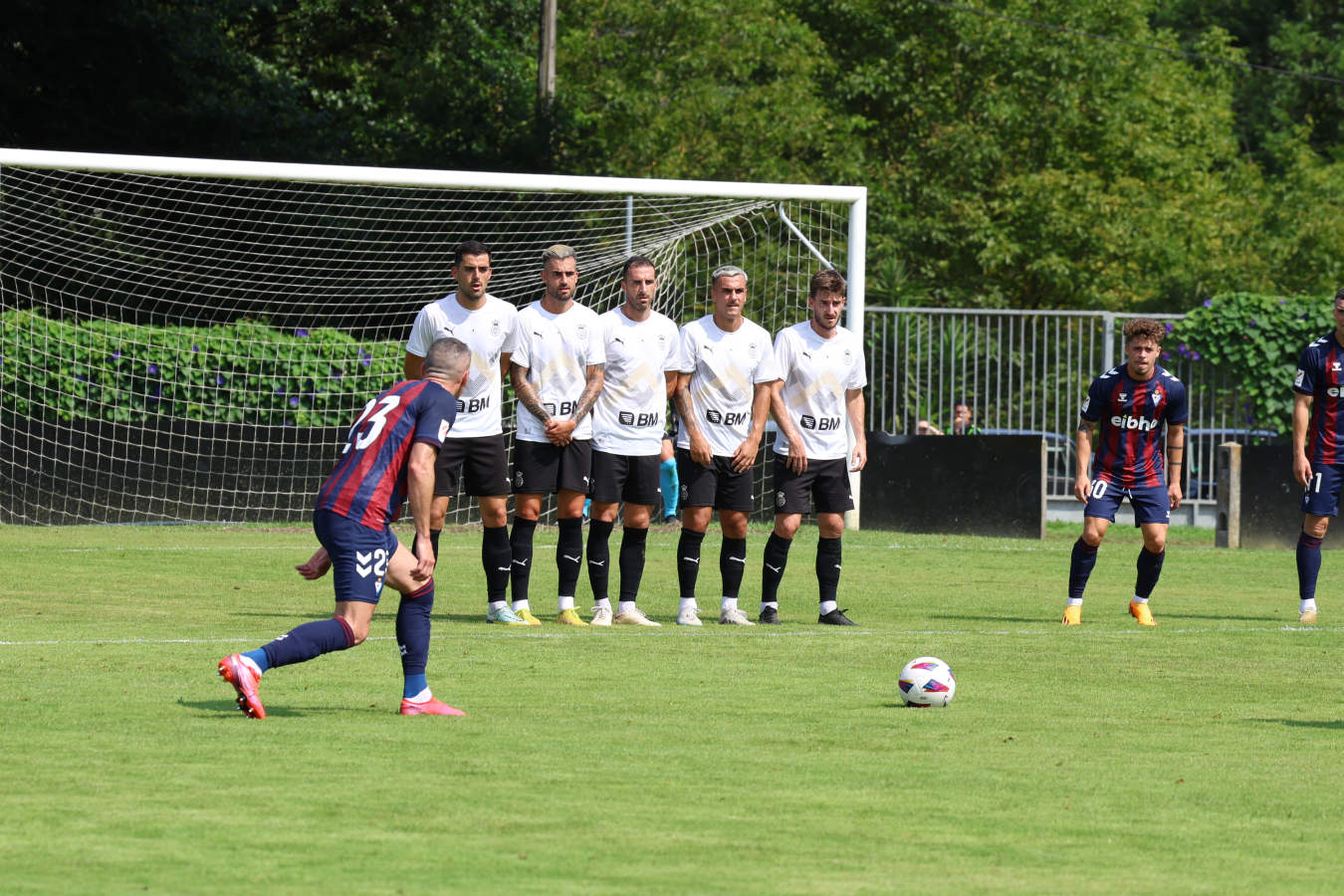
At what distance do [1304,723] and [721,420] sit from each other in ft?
15.2

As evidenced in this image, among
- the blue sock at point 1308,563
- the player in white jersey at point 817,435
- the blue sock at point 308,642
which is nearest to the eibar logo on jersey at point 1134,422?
the blue sock at point 1308,563

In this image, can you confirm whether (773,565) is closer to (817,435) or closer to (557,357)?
(817,435)

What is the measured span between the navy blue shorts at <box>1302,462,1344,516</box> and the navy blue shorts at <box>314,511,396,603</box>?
24.9ft

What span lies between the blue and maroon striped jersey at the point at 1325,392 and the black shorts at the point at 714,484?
4091 mm

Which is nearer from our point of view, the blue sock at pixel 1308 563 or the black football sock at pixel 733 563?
the black football sock at pixel 733 563

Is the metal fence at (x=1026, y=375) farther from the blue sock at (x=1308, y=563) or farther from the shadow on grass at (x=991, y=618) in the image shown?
the shadow on grass at (x=991, y=618)

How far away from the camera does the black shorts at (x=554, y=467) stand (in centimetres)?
1159

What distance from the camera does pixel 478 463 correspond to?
454 inches

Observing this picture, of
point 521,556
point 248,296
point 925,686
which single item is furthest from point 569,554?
point 248,296

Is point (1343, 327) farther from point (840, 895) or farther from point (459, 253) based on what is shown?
point (840, 895)

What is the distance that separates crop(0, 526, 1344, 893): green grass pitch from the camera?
16.8 feet

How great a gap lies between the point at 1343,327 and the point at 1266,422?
10869mm

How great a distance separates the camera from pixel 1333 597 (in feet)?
47.5

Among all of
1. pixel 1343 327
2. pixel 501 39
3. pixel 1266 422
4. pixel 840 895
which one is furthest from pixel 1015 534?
pixel 501 39
